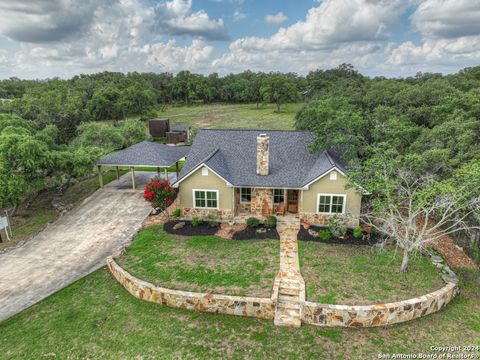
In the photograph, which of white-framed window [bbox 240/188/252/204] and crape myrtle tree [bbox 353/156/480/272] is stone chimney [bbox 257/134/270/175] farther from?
crape myrtle tree [bbox 353/156/480/272]

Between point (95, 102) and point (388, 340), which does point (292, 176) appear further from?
point (95, 102)

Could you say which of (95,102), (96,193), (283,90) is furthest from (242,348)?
(283,90)

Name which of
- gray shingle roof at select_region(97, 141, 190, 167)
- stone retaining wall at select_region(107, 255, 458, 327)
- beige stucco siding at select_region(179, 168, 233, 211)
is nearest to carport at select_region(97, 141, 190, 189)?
gray shingle roof at select_region(97, 141, 190, 167)

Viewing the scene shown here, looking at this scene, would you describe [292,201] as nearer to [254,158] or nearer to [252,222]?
[252,222]

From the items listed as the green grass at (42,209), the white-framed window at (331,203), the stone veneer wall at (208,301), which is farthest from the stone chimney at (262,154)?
the green grass at (42,209)

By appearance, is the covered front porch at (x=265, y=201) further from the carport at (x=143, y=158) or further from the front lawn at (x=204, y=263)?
the carport at (x=143, y=158)

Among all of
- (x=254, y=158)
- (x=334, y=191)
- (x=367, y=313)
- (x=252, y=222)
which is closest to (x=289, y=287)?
(x=367, y=313)
